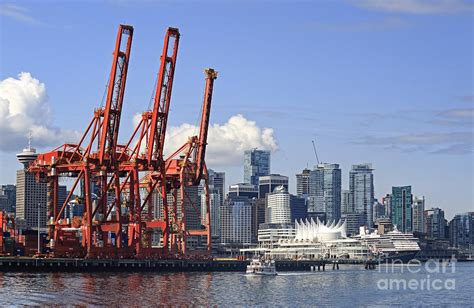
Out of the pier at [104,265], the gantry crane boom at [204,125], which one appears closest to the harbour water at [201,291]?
the pier at [104,265]

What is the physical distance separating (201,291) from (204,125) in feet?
166

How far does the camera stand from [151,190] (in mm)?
156750

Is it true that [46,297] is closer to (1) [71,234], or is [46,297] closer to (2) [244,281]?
(2) [244,281]

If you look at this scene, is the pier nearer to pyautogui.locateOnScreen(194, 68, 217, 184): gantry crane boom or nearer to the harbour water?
the harbour water

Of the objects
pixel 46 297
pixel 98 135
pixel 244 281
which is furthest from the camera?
pixel 98 135

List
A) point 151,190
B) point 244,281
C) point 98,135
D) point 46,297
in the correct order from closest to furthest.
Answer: point 46,297, point 244,281, point 98,135, point 151,190

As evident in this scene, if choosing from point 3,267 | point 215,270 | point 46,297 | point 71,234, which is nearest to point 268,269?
point 215,270

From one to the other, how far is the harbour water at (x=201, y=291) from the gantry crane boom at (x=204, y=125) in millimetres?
22393

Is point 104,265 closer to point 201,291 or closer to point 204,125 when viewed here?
point 204,125

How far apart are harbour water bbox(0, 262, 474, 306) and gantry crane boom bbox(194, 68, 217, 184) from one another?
22393mm

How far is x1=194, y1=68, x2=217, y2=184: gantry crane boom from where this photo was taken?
154 m

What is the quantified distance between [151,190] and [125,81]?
73.8 ft

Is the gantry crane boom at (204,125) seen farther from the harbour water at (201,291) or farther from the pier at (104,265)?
the harbour water at (201,291)

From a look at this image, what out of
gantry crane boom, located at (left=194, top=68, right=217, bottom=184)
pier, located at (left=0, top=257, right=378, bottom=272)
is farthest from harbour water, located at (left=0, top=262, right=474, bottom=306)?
gantry crane boom, located at (left=194, top=68, right=217, bottom=184)
